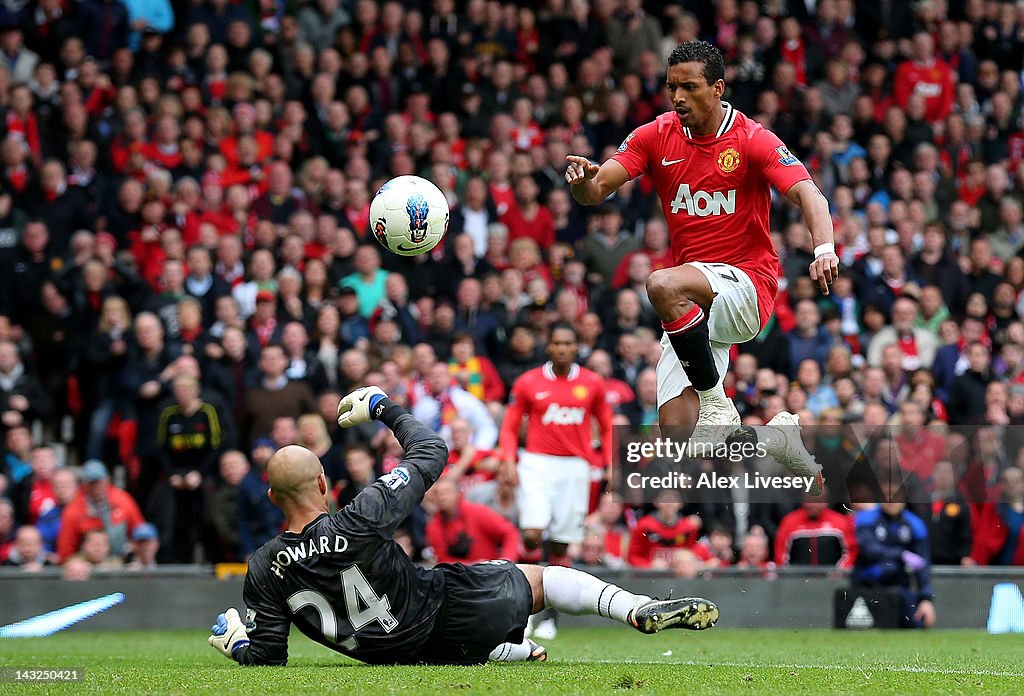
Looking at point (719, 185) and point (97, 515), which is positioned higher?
point (719, 185)

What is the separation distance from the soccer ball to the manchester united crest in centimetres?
178

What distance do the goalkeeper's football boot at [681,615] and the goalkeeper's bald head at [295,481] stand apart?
180 cm

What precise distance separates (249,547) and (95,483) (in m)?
1.50

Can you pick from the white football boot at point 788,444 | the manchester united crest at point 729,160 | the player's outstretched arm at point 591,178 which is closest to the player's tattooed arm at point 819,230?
the manchester united crest at point 729,160

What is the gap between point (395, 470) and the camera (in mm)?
7918

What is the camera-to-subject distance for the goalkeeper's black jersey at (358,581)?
301 inches

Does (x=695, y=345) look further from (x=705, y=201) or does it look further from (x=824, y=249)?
(x=824, y=249)

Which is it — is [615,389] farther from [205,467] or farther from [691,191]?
[691,191]

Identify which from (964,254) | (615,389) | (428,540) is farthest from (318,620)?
(964,254)

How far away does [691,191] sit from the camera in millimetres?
9500

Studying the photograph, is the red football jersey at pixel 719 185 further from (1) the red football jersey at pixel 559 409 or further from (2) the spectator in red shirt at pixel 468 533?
(2) the spectator in red shirt at pixel 468 533

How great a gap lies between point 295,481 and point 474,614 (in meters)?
1.20

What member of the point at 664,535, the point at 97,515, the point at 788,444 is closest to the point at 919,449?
the point at 664,535
